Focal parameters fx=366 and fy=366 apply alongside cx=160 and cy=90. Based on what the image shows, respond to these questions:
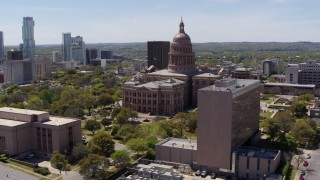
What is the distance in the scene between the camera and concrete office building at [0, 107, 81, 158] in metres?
70.6

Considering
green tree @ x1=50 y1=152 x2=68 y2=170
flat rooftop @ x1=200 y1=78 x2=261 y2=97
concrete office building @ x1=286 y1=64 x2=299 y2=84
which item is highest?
flat rooftop @ x1=200 y1=78 x2=261 y2=97

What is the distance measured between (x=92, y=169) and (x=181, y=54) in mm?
70722

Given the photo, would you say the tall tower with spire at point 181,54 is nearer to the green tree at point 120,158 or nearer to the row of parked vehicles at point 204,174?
the green tree at point 120,158

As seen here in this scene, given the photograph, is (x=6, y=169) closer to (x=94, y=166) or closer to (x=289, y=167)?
(x=94, y=166)

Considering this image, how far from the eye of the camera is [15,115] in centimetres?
7625

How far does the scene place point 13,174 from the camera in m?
62.3

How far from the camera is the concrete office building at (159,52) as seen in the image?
196250mm

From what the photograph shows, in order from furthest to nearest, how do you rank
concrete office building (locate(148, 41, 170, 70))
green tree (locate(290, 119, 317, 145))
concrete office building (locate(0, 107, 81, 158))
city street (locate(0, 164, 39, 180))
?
concrete office building (locate(148, 41, 170, 70)) < green tree (locate(290, 119, 317, 145)) < concrete office building (locate(0, 107, 81, 158)) < city street (locate(0, 164, 39, 180))

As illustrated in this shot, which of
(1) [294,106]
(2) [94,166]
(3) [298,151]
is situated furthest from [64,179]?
(1) [294,106]

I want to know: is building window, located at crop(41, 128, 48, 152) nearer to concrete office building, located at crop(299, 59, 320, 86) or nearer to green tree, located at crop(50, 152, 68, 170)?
green tree, located at crop(50, 152, 68, 170)

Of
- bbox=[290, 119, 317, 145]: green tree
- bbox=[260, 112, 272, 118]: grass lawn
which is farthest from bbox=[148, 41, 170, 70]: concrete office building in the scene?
bbox=[290, 119, 317, 145]: green tree

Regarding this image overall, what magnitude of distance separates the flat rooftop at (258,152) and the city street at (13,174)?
3508 cm

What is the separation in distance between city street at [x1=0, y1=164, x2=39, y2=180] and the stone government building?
51.5 metres

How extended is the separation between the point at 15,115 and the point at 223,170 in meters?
44.2
